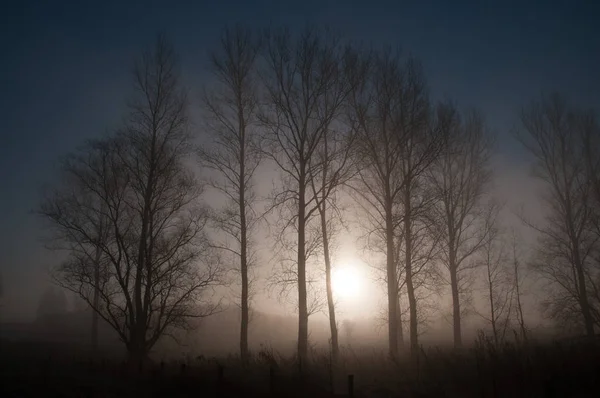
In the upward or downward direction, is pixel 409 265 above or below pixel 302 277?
above

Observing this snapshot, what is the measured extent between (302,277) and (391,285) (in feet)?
12.1

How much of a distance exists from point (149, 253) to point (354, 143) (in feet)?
32.1

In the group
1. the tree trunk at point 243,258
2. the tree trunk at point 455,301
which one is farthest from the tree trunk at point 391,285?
the tree trunk at point 455,301

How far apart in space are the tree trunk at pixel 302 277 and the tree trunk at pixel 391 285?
3.33 m

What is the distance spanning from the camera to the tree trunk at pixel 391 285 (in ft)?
52.8

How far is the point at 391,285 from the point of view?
1664 cm

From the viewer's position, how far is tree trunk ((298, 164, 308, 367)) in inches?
605

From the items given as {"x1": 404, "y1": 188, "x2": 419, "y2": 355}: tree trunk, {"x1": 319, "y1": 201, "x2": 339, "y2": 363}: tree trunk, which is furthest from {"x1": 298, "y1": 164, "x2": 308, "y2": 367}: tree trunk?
{"x1": 404, "y1": 188, "x2": 419, "y2": 355}: tree trunk

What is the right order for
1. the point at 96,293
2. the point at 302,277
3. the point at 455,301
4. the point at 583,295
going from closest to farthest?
the point at 302,277 < the point at 96,293 < the point at 583,295 < the point at 455,301

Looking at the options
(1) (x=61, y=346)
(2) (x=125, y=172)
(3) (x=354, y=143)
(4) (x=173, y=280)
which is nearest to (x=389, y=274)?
(3) (x=354, y=143)

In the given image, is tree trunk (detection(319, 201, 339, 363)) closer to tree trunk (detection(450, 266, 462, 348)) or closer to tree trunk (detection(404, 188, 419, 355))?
tree trunk (detection(404, 188, 419, 355))

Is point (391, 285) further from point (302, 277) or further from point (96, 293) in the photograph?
point (96, 293)

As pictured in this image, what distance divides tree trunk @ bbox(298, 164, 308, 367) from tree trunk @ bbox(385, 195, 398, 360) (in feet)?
10.9

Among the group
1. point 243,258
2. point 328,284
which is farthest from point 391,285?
point 243,258
